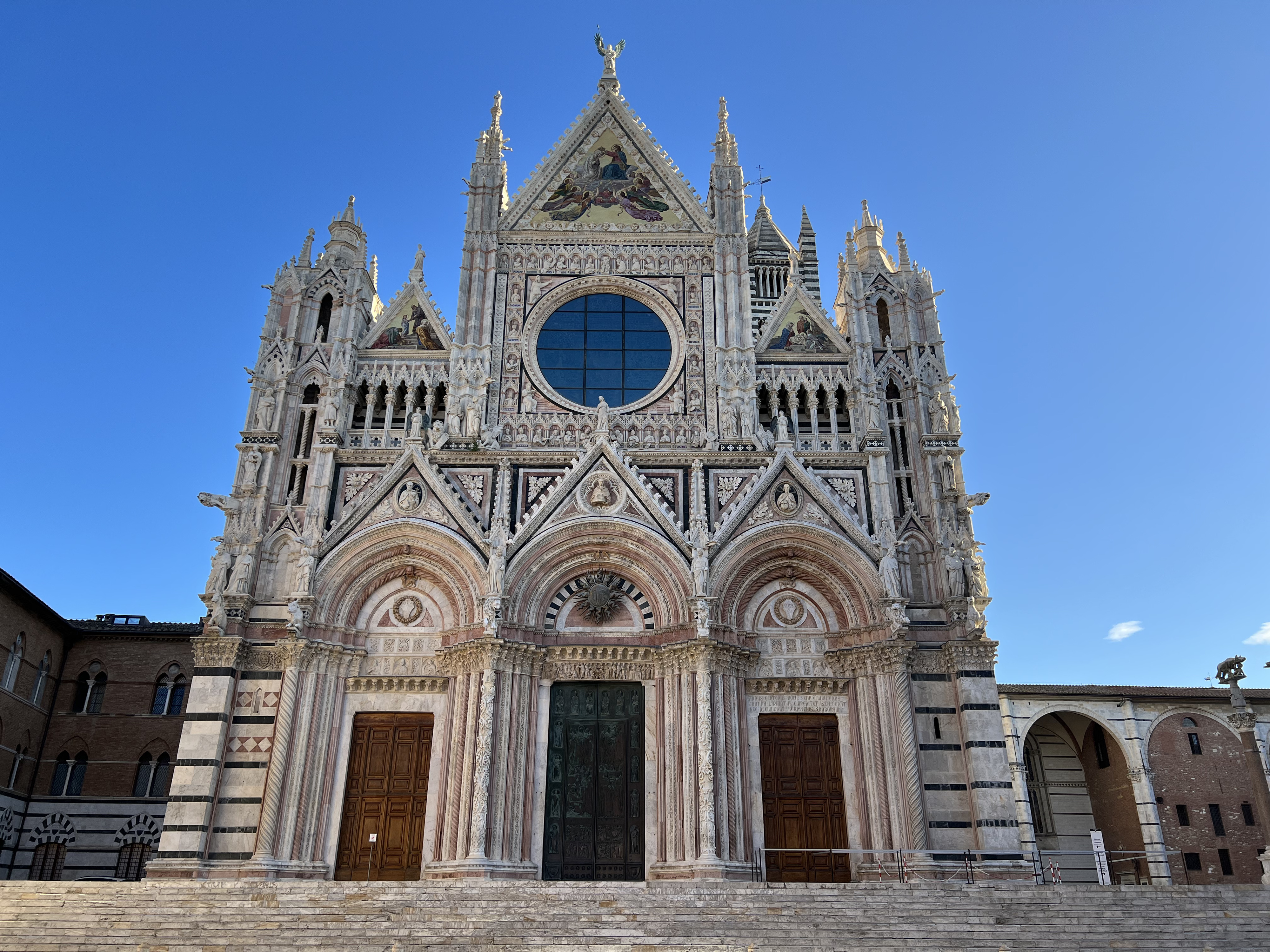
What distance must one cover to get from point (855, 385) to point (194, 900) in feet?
55.0

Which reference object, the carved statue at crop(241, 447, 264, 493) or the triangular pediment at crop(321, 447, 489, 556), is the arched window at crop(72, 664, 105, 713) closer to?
the carved statue at crop(241, 447, 264, 493)

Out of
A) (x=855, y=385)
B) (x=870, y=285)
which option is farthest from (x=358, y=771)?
(x=870, y=285)

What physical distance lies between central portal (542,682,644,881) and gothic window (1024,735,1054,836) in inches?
729

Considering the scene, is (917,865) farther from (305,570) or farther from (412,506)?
(305,570)

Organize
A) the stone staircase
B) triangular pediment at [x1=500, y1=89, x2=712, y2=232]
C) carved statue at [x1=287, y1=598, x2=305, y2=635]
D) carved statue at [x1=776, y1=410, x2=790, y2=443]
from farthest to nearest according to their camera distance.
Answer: triangular pediment at [x1=500, y1=89, x2=712, y2=232] → carved statue at [x1=776, y1=410, x2=790, y2=443] → carved statue at [x1=287, y1=598, x2=305, y2=635] → the stone staircase

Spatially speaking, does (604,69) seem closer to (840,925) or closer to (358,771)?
(358,771)

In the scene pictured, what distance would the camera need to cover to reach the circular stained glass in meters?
23.8

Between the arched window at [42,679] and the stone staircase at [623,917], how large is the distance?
44.9 ft

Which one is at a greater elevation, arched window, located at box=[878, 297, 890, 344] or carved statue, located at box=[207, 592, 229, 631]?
arched window, located at box=[878, 297, 890, 344]

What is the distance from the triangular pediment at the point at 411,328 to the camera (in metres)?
23.7

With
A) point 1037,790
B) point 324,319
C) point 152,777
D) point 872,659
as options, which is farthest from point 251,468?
point 1037,790

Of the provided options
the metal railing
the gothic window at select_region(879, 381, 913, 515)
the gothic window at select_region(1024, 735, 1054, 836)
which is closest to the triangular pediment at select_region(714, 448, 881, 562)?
the gothic window at select_region(879, 381, 913, 515)

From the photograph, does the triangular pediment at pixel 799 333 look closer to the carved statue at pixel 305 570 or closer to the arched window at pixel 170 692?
the carved statue at pixel 305 570

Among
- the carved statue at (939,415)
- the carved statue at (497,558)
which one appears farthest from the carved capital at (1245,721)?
the carved statue at (497,558)
